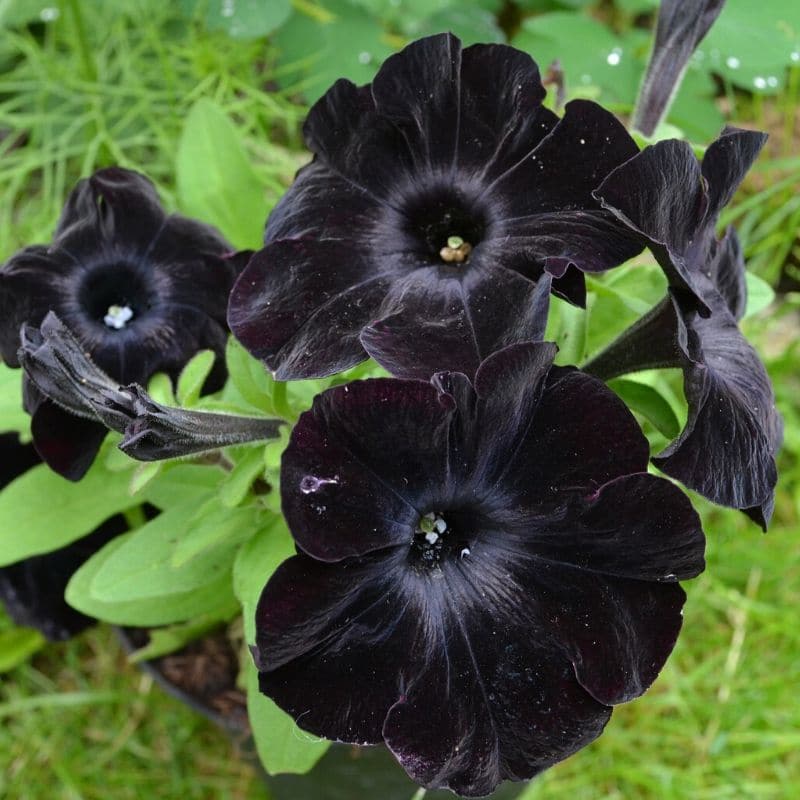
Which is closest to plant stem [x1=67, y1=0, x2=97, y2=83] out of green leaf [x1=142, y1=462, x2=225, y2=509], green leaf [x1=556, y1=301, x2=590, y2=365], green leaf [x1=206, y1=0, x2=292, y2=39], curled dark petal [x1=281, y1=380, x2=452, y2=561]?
green leaf [x1=206, y1=0, x2=292, y2=39]

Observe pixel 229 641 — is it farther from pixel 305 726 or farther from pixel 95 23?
pixel 95 23

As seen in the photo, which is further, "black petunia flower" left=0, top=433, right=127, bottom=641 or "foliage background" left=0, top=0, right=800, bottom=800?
"foliage background" left=0, top=0, right=800, bottom=800

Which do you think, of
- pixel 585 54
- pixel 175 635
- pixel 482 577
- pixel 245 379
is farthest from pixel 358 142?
pixel 585 54

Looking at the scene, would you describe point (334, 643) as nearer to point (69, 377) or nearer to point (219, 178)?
point (69, 377)

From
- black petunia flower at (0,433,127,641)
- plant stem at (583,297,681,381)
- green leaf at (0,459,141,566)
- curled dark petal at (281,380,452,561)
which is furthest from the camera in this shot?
black petunia flower at (0,433,127,641)

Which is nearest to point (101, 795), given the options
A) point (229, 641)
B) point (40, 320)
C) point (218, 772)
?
point (218, 772)

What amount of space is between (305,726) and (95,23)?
4.28 feet

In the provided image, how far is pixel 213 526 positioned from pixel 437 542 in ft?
0.62

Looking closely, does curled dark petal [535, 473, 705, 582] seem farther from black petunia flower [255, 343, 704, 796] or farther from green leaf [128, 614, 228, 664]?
green leaf [128, 614, 228, 664]

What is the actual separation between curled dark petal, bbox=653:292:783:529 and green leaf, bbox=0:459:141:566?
458 millimetres

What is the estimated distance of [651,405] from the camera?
0.63 m

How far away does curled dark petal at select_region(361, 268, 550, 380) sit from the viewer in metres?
0.50

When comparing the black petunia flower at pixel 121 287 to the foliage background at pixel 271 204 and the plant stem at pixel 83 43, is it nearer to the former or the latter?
the foliage background at pixel 271 204

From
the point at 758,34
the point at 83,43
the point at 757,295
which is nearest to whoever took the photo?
the point at 757,295
